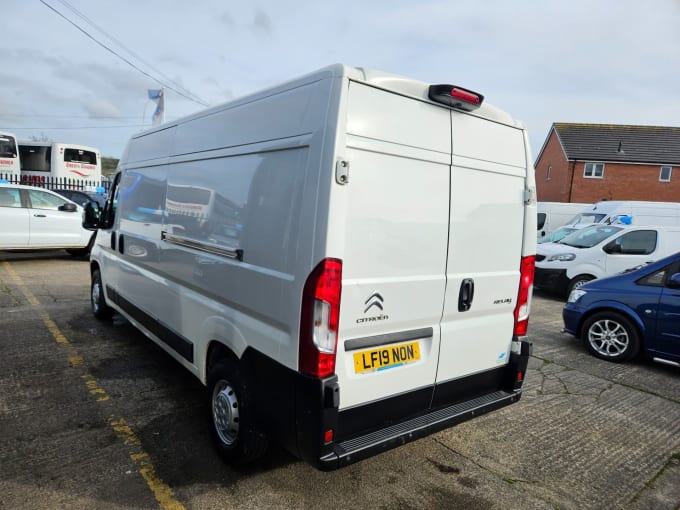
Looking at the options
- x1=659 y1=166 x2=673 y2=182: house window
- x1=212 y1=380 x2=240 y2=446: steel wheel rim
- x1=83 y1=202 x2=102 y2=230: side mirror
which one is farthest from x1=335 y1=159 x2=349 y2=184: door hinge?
x1=659 y1=166 x2=673 y2=182: house window

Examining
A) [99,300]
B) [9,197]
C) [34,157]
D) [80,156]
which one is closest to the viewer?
[99,300]

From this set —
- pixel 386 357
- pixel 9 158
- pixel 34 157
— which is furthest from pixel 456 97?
pixel 34 157

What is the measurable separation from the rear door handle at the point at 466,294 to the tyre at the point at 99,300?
16.2 ft

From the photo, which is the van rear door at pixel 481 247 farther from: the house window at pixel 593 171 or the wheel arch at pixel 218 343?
the house window at pixel 593 171

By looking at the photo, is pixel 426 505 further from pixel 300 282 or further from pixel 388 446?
pixel 300 282

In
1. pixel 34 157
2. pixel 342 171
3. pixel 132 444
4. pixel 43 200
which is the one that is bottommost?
pixel 132 444

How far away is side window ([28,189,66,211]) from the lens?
36.5 feet

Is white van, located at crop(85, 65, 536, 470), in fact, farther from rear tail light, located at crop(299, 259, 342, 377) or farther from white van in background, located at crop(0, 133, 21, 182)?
white van in background, located at crop(0, 133, 21, 182)

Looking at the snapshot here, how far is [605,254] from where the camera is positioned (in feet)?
30.5

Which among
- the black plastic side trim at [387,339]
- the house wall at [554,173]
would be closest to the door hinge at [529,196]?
the black plastic side trim at [387,339]

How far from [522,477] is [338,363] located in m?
1.73

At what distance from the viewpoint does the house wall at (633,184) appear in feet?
105

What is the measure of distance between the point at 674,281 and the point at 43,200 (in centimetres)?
1274

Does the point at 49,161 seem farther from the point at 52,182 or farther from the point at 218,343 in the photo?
the point at 218,343
